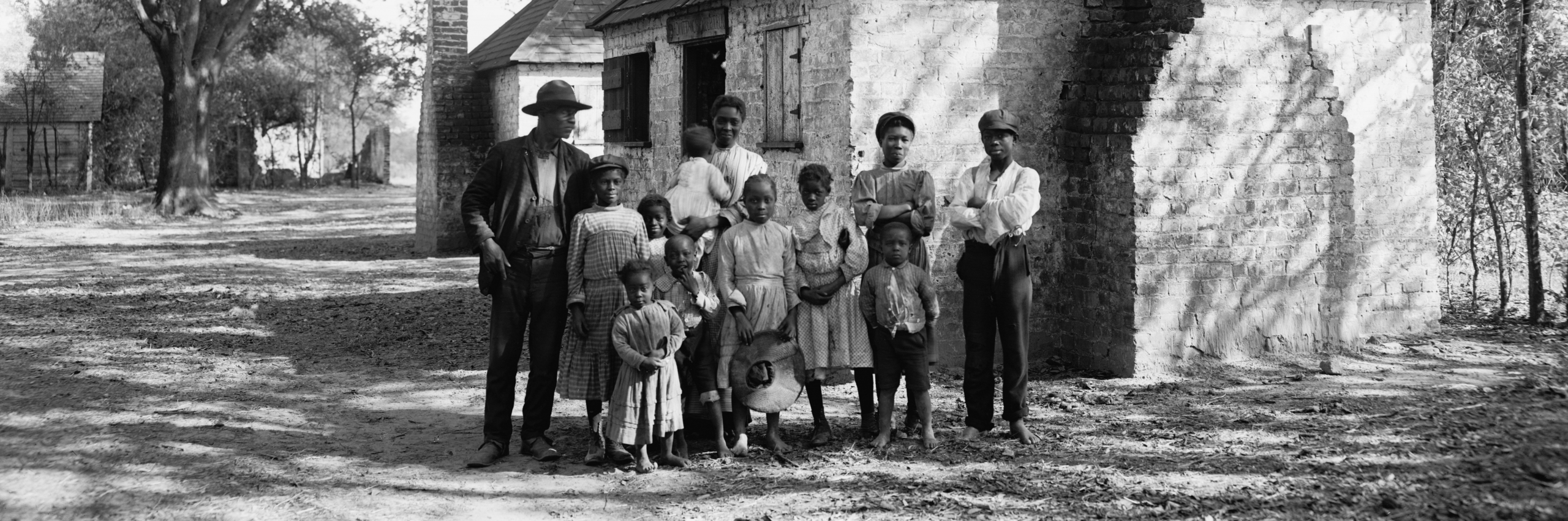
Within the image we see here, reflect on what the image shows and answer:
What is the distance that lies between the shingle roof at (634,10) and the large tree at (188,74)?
56.4 ft

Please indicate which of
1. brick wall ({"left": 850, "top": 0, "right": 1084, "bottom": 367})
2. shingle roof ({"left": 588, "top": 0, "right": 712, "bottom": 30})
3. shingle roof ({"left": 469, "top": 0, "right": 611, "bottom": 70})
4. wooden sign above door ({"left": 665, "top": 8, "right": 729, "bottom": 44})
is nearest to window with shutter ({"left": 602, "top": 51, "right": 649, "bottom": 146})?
shingle roof ({"left": 588, "top": 0, "right": 712, "bottom": 30})

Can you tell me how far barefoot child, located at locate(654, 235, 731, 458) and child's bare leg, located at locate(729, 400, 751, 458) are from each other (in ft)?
0.20

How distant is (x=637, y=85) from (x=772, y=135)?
300 centimetres

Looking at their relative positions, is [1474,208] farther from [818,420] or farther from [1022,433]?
[818,420]

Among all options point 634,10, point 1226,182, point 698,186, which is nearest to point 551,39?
point 634,10

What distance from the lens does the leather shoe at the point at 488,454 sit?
6260mm

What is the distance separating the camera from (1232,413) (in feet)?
24.1

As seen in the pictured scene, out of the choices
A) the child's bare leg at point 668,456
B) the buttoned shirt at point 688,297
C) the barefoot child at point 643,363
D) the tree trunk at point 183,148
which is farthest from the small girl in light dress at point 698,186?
the tree trunk at point 183,148

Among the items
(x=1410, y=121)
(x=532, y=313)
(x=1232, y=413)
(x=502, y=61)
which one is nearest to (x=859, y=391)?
(x=532, y=313)

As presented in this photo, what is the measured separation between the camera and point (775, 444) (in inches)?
250

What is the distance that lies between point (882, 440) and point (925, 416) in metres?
0.25

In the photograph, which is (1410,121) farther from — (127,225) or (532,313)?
(127,225)

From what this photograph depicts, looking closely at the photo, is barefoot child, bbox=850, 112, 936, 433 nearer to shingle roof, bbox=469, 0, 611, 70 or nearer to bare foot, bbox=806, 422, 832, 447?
bare foot, bbox=806, 422, 832, 447

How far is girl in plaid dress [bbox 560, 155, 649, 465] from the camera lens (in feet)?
19.8
